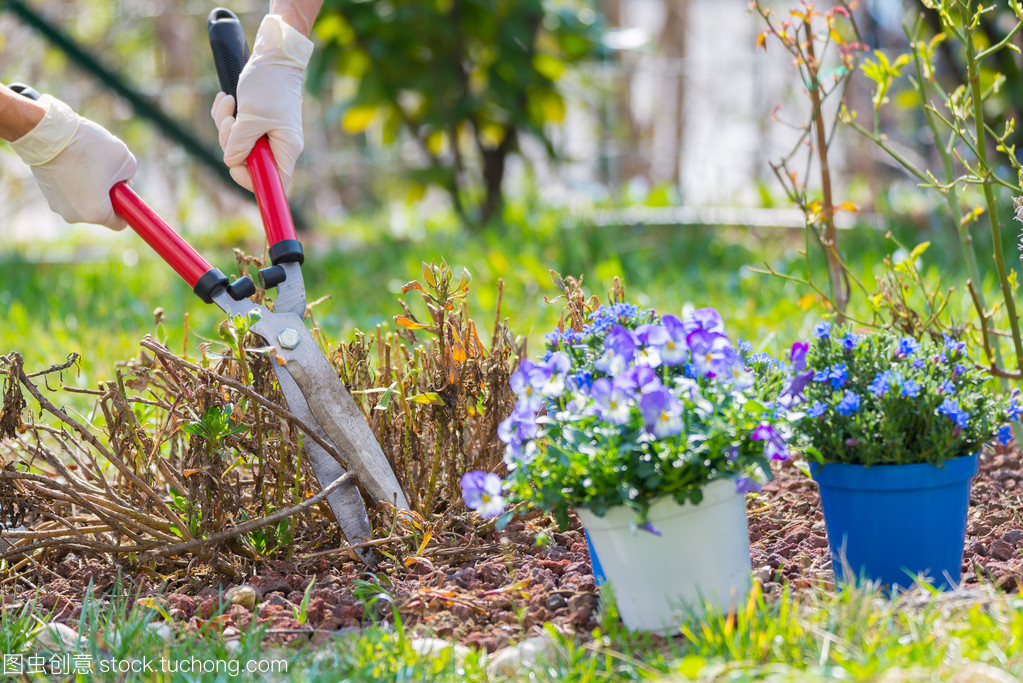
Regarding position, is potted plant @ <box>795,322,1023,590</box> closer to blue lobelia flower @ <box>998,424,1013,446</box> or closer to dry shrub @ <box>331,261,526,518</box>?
blue lobelia flower @ <box>998,424,1013,446</box>

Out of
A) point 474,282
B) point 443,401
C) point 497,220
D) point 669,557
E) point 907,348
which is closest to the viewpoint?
point 669,557

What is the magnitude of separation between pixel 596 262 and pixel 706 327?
3329 millimetres

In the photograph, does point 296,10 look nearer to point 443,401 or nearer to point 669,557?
point 443,401

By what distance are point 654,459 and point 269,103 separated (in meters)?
1.15

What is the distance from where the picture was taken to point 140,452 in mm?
1799

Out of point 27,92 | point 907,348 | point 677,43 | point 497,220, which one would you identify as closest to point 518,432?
point 907,348

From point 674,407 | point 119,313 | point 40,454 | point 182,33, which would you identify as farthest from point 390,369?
point 182,33

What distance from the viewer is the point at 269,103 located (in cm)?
194

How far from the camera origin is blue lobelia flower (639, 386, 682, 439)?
4.18ft

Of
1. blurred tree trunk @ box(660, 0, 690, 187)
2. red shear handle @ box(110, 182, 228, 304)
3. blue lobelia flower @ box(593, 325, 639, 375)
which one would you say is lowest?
blue lobelia flower @ box(593, 325, 639, 375)

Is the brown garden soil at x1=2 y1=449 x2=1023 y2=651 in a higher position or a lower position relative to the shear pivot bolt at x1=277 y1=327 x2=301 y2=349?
lower

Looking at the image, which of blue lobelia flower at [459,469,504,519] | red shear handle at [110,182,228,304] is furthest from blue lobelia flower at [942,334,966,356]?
red shear handle at [110,182,228,304]

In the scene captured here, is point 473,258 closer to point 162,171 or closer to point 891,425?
point 891,425

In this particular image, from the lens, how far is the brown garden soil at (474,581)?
1507 millimetres
